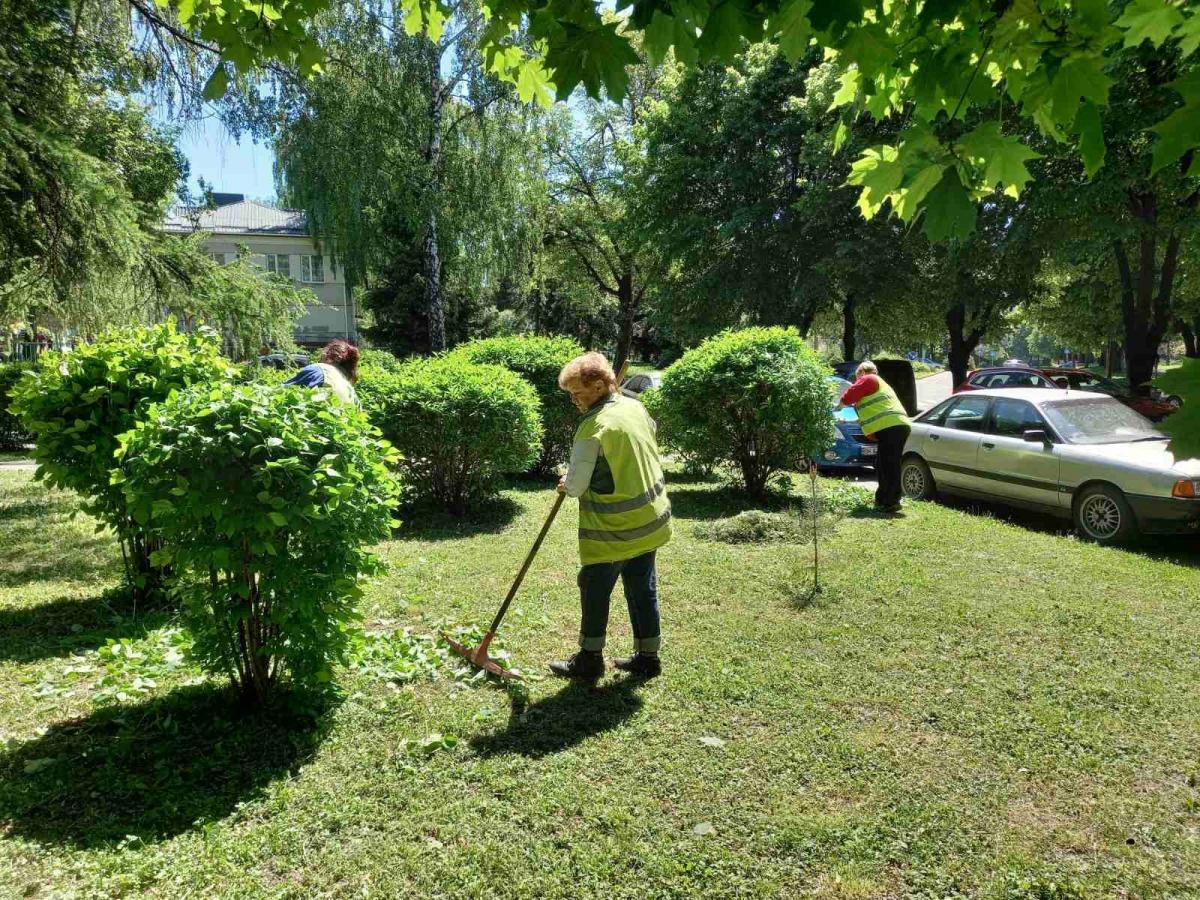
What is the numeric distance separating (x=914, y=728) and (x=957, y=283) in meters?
21.7

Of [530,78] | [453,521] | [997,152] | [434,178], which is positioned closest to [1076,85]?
[997,152]

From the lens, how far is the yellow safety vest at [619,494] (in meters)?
4.21

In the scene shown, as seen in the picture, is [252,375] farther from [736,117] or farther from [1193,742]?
[736,117]

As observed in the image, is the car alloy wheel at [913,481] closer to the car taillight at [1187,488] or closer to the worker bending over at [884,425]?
the worker bending over at [884,425]

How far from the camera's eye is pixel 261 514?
343 cm

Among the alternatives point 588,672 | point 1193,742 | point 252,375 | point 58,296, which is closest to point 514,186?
point 252,375

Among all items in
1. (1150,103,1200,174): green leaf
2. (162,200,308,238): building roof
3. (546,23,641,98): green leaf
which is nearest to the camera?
(1150,103,1200,174): green leaf

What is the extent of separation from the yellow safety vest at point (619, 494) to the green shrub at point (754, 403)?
17.2 ft

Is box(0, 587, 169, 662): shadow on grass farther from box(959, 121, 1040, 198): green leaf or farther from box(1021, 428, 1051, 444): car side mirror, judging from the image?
box(1021, 428, 1051, 444): car side mirror

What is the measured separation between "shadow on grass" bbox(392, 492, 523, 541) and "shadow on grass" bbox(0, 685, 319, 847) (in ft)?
13.6

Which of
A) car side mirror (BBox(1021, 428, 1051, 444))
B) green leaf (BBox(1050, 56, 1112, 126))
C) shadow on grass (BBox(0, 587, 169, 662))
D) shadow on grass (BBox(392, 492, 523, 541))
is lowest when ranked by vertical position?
shadow on grass (BBox(0, 587, 169, 662))

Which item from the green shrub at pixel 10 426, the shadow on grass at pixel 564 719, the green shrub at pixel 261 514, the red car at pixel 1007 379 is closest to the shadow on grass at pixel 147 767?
the green shrub at pixel 261 514

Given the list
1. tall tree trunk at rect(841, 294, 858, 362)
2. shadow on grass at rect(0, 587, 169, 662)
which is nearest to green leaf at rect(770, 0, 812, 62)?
shadow on grass at rect(0, 587, 169, 662)

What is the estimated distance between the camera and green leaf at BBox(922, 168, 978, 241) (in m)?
2.17
